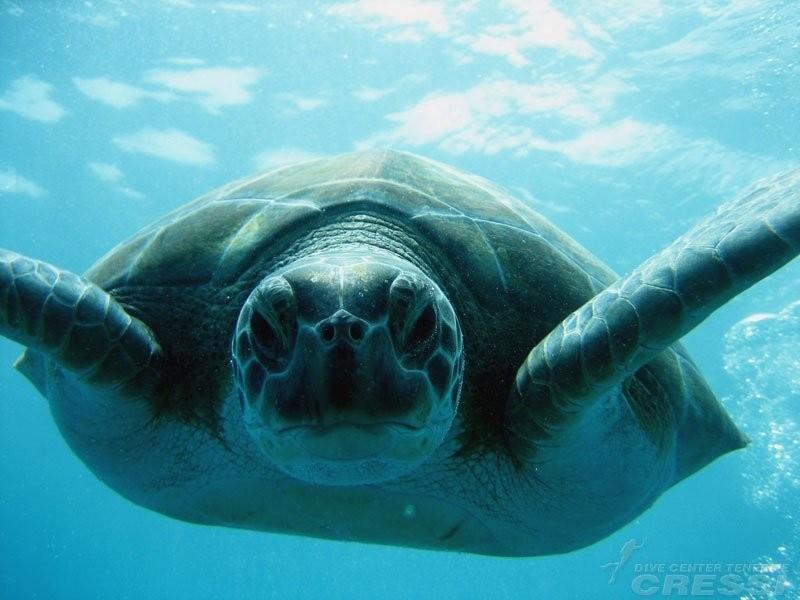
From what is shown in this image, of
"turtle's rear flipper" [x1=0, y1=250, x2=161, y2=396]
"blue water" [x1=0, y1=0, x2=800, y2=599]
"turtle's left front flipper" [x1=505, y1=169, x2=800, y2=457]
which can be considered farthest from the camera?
"blue water" [x1=0, y1=0, x2=800, y2=599]

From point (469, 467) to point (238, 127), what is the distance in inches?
675

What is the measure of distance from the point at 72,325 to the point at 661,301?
7.71ft

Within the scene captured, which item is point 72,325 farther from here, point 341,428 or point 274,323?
point 341,428

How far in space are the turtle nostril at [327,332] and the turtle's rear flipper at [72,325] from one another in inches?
50.6

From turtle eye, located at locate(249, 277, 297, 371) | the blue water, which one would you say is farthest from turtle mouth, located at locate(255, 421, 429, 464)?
the blue water

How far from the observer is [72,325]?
2.42m

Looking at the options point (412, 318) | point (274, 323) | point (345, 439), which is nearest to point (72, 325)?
point (274, 323)

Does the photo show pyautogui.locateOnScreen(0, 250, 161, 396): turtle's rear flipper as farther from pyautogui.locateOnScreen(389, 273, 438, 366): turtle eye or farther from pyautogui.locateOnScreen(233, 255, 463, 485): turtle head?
pyautogui.locateOnScreen(389, 273, 438, 366): turtle eye

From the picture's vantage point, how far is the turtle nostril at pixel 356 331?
1730 millimetres

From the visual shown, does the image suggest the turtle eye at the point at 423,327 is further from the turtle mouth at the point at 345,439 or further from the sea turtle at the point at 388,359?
the turtle mouth at the point at 345,439

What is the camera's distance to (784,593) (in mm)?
32344

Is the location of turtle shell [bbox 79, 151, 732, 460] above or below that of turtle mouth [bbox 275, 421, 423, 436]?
above

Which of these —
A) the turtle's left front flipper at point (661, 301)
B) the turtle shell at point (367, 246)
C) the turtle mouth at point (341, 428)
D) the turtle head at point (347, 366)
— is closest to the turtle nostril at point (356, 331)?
the turtle head at point (347, 366)

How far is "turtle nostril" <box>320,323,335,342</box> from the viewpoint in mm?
1721
